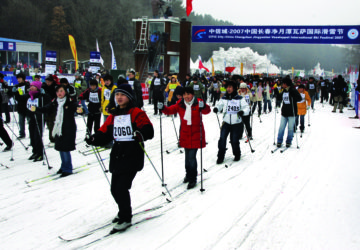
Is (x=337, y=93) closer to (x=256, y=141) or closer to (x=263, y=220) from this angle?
(x=256, y=141)

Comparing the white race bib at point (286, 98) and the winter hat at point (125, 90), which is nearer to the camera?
the winter hat at point (125, 90)

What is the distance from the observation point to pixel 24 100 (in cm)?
903

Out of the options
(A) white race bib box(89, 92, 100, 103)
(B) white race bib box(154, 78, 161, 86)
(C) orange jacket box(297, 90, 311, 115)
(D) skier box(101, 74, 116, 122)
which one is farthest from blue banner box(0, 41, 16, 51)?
(C) orange jacket box(297, 90, 311, 115)

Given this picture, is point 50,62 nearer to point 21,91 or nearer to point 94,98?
point 21,91

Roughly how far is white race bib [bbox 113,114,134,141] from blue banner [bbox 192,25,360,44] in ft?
68.0

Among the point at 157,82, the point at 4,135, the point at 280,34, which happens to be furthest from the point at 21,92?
the point at 280,34

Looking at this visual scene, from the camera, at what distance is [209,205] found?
16.5 feet

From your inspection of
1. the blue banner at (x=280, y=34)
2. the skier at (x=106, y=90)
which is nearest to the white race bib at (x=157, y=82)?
the skier at (x=106, y=90)

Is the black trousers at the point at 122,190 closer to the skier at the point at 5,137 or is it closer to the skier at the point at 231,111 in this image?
the skier at the point at 231,111

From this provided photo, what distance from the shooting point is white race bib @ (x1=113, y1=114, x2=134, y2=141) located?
4.10 metres

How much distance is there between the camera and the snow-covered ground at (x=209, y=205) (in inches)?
155

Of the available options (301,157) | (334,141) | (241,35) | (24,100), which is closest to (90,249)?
(301,157)

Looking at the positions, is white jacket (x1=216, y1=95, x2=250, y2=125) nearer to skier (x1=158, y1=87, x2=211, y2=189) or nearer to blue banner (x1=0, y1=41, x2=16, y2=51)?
skier (x1=158, y1=87, x2=211, y2=189)

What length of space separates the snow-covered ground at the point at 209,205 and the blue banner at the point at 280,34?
50.8 feet
